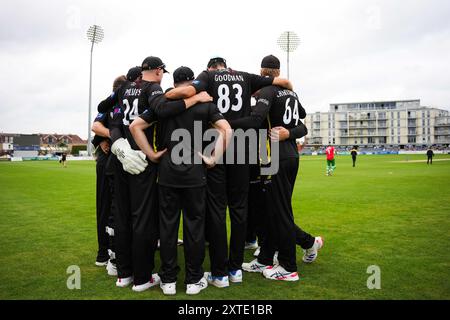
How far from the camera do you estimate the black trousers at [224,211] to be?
4551 mm

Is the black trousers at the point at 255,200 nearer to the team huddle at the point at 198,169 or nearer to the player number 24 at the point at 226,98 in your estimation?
the team huddle at the point at 198,169

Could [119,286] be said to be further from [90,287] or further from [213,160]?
[213,160]

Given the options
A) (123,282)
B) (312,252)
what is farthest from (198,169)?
(312,252)

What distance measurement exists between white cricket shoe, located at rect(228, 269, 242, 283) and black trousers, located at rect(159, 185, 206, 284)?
52cm

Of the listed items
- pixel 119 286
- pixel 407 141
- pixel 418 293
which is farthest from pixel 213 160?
pixel 407 141

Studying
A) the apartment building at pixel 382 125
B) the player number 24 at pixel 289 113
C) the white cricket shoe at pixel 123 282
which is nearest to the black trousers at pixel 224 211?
the player number 24 at pixel 289 113

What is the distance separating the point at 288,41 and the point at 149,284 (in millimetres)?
46961

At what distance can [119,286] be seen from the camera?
4.48 m

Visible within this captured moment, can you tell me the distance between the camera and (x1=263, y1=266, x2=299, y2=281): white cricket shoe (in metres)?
4.66

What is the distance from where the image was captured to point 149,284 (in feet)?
14.7

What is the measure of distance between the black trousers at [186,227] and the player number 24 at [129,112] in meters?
1.02

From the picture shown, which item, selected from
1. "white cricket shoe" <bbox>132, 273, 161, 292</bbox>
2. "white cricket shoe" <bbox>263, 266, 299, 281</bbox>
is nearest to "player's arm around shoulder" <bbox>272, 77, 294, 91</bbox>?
"white cricket shoe" <bbox>263, 266, 299, 281</bbox>

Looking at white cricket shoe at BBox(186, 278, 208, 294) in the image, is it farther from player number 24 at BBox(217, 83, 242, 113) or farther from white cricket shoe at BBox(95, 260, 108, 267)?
player number 24 at BBox(217, 83, 242, 113)

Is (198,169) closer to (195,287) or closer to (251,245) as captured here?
(195,287)
